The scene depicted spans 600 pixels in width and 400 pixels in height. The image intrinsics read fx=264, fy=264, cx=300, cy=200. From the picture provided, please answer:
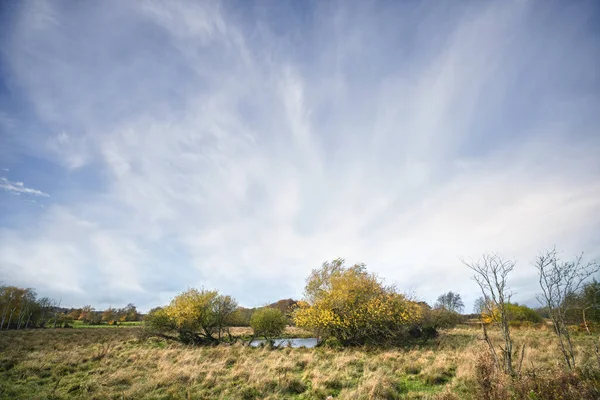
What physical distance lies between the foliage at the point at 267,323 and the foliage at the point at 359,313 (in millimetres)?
7507

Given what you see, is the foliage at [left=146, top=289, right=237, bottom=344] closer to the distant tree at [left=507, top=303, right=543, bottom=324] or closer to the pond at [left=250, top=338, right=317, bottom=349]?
the pond at [left=250, top=338, right=317, bottom=349]

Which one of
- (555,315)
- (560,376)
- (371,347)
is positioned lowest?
(371,347)

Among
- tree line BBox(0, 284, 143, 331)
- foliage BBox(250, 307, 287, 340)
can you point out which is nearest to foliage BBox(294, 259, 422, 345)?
foliage BBox(250, 307, 287, 340)

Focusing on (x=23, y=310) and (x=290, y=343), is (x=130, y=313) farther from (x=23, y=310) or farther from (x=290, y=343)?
(x=290, y=343)

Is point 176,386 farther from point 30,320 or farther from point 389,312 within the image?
point 30,320

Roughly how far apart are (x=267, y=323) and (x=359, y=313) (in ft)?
42.6

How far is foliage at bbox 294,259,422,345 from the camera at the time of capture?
20.6m

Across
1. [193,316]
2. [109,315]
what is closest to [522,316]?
[193,316]

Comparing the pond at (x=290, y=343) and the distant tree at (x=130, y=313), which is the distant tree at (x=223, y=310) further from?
the distant tree at (x=130, y=313)

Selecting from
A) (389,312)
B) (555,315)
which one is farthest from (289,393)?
(389,312)

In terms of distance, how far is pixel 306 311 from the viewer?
22656mm

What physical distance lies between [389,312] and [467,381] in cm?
1103

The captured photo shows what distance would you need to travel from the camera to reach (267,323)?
96.5 ft

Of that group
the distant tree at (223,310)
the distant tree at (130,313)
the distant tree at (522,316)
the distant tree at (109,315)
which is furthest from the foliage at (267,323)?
the distant tree at (130,313)
